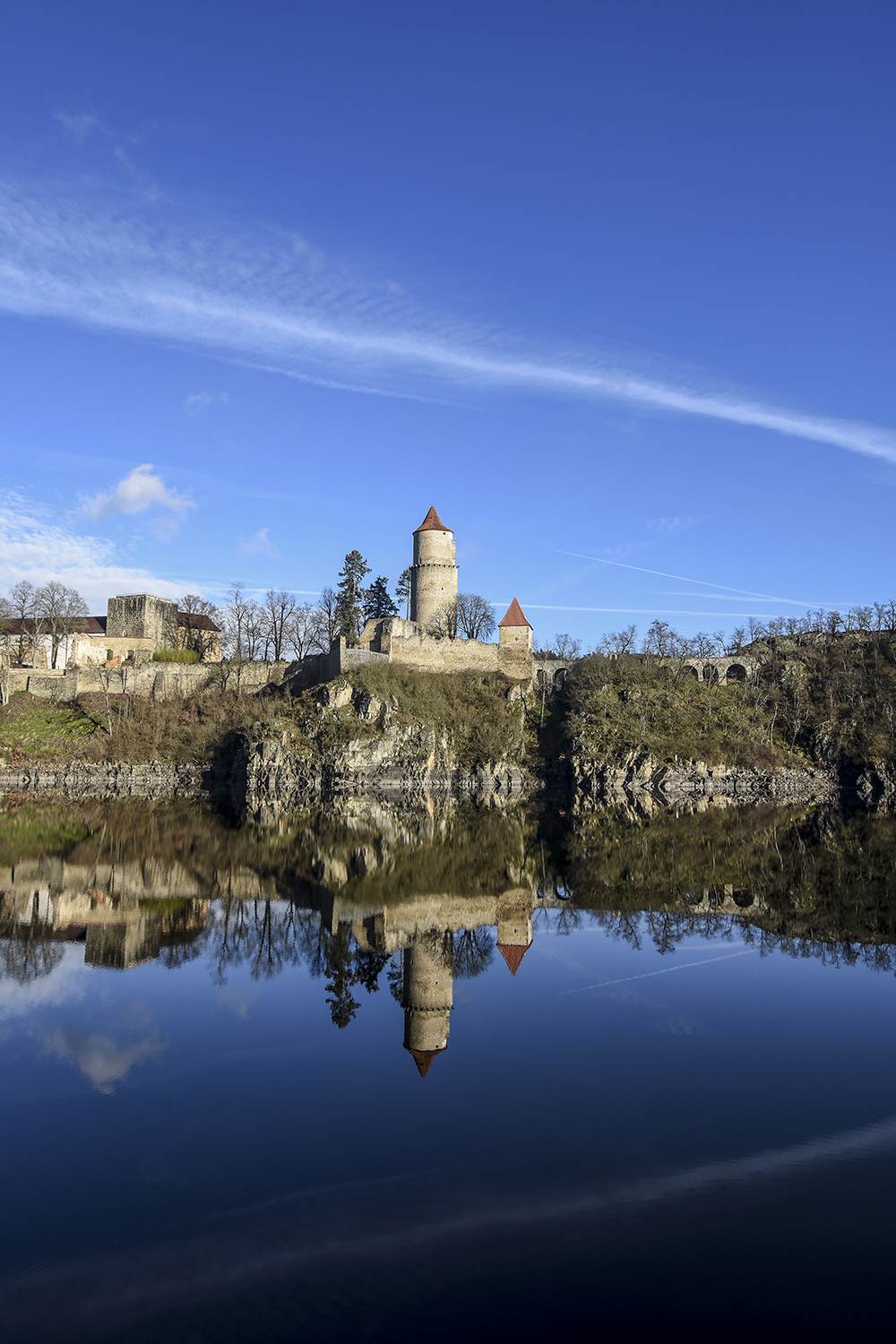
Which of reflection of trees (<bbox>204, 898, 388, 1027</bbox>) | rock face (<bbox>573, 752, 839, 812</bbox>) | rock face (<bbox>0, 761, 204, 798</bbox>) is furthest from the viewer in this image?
rock face (<bbox>573, 752, 839, 812</bbox>)

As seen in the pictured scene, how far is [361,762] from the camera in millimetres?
63094

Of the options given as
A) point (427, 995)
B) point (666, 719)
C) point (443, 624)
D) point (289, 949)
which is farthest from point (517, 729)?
point (427, 995)

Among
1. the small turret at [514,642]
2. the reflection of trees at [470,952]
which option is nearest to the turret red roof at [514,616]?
the small turret at [514,642]

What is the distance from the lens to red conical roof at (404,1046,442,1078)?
1158 centimetres

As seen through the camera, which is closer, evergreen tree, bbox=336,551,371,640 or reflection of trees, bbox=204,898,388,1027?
reflection of trees, bbox=204,898,388,1027

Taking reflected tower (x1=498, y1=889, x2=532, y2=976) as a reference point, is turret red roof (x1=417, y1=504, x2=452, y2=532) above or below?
above

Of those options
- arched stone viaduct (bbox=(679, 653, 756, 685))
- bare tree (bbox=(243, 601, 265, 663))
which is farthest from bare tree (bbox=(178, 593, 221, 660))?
arched stone viaduct (bbox=(679, 653, 756, 685))

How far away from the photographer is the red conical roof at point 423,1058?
11584mm

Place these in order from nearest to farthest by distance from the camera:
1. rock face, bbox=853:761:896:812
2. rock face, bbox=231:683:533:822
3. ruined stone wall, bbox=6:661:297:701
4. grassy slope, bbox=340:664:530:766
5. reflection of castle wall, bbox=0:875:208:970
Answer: reflection of castle wall, bbox=0:875:208:970 < rock face, bbox=853:761:896:812 < rock face, bbox=231:683:533:822 < grassy slope, bbox=340:664:530:766 < ruined stone wall, bbox=6:661:297:701

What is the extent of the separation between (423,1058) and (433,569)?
62.4 metres

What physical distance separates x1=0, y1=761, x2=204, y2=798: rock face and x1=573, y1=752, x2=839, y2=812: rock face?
27381 mm

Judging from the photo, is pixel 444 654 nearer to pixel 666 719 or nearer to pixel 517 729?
pixel 517 729

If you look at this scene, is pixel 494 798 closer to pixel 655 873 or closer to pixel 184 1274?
pixel 655 873

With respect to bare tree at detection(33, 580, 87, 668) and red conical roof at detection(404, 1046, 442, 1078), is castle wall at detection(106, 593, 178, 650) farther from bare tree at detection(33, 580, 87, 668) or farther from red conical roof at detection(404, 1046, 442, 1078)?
red conical roof at detection(404, 1046, 442, 1078)
